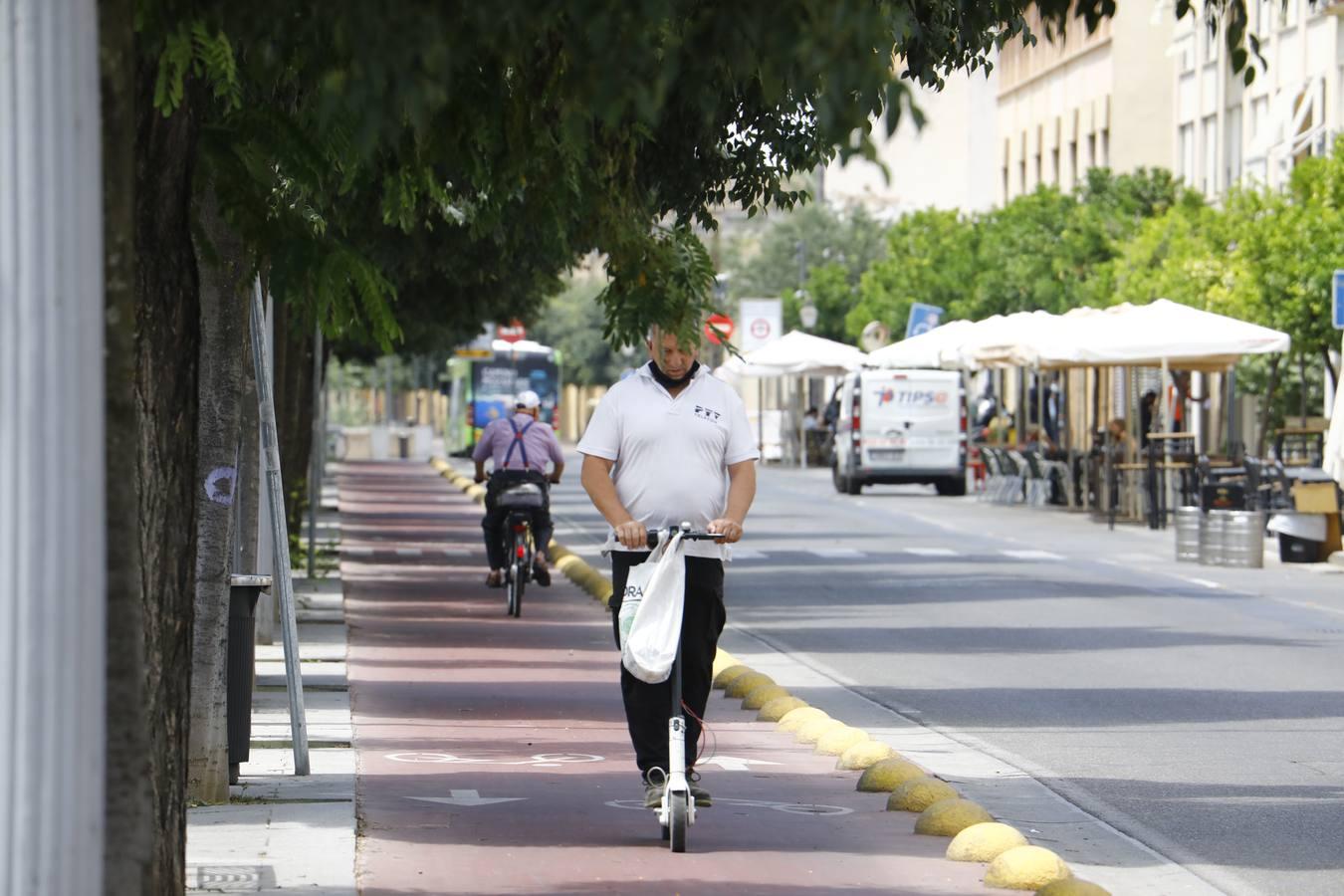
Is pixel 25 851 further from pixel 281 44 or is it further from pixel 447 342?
pixel 447 342

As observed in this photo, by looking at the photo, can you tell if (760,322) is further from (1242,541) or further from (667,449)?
(667,449)

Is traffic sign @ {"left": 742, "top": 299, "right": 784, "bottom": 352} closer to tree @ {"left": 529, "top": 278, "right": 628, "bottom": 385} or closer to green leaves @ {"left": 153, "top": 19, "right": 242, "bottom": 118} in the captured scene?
tree @ {"left": 529, "top": 278, "right": 628, "bottom": 385}

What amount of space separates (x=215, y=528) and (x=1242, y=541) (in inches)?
672

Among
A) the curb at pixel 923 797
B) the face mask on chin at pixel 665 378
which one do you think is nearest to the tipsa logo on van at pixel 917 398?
the curb at pixel 923 797

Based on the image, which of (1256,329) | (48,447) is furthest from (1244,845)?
(1256,329)

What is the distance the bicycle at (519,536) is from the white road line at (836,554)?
22.8 feet

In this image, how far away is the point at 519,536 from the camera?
65.0ft

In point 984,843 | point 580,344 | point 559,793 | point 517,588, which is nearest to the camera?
point 984,843

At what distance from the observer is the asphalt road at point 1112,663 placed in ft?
32.2

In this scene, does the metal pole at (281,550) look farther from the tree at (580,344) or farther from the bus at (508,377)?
the tree at (580,344)

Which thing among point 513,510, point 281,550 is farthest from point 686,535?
point 513,510

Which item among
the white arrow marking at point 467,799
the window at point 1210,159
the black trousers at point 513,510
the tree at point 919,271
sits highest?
the window at point 1210,159

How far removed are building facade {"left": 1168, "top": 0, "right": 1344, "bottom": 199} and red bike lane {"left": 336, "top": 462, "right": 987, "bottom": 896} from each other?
88.4 feet

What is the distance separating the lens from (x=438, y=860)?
27.3 feet
